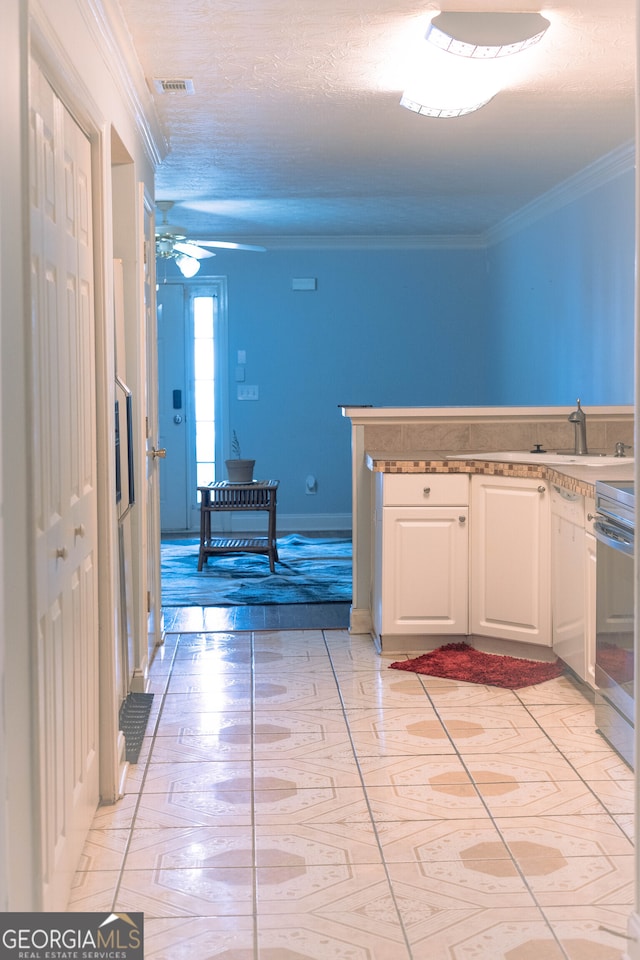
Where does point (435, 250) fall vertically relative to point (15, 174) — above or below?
above

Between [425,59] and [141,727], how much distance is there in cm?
265

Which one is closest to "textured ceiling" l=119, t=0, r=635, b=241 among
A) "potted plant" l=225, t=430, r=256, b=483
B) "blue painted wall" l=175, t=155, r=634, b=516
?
"blue painted wall" l=175, t=155, r=634, b=516

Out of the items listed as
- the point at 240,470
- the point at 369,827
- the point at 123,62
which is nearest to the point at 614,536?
the point at 369,827

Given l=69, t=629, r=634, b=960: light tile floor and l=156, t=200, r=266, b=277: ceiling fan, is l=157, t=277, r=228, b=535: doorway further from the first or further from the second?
l=69, t=629, r=634, b=960: light tile floor

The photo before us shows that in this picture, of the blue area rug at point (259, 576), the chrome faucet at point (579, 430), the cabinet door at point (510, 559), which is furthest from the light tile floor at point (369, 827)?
the blue area rug at point (259, 576)

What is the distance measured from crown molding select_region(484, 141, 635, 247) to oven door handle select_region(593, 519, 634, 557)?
2.49 meters

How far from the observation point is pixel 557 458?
4652 mm

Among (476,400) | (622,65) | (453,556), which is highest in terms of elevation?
(622,65)

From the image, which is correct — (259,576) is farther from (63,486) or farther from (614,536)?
(63,486)

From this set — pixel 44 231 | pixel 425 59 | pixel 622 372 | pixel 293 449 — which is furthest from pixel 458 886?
pixel 293 449

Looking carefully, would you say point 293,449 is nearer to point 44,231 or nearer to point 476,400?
point 476,400

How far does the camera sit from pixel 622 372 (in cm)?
542

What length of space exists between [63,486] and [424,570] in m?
2.54

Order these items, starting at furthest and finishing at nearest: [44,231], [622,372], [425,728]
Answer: [622,372], [425,728], [44,231]
